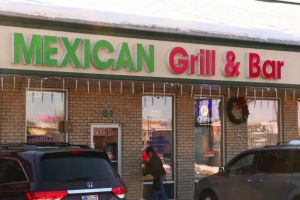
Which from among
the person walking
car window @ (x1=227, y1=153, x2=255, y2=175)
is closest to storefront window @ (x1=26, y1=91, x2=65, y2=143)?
the person walking

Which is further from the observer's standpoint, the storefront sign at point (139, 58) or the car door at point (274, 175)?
the storefront sign at point (139, 58)

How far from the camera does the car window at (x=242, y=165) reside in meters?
11.5

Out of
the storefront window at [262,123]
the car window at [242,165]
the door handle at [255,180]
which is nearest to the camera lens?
the door handle at [255,180]

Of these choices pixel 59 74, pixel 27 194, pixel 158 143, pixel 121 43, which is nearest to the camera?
pixel 27 194

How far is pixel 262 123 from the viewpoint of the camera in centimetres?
1672

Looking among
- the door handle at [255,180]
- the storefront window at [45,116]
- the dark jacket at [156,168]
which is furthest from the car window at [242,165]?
the storefront window at [45,116]

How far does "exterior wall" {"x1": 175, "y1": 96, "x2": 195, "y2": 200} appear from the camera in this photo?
592 inches

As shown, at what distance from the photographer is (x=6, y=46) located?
35.2ft

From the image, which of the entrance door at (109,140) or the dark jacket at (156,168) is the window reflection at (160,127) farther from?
the dark jacket at (156,168)

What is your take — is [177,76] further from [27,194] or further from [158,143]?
[27,194]

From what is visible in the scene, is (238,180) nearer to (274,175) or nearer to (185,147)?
(274,175)

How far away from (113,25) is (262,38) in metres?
4.09

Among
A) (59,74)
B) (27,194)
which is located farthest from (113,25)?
(27,194)

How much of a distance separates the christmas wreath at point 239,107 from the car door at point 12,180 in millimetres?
8714
